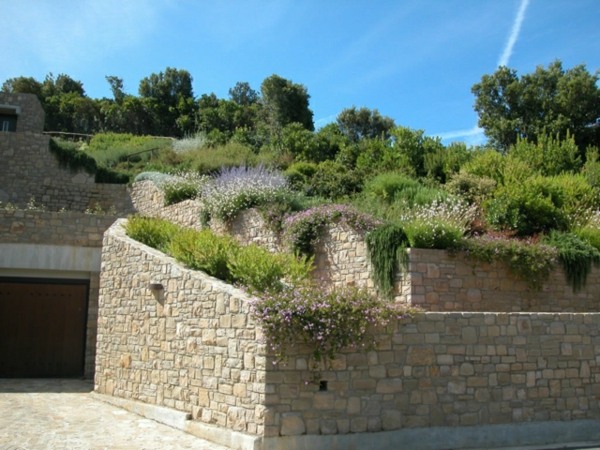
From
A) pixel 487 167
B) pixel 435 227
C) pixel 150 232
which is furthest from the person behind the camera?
pixel 487 167

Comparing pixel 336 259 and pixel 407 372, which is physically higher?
pixel 336 259

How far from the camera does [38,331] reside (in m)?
14.3

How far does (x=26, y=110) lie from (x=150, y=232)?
751 inches

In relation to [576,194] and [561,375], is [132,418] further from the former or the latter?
[576,194]

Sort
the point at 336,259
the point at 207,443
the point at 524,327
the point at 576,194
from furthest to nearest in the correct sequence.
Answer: the point at 576,194 → the point at 336,259 → the point at 524,327 → the point at 207,443

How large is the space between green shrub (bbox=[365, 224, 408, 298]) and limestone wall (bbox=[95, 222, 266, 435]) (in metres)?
3.54

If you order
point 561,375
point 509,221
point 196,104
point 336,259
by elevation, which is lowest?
point 561,375

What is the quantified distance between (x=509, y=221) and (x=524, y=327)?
492cm

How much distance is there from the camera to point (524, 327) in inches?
346

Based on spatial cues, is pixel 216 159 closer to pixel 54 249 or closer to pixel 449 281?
pixel 54 249

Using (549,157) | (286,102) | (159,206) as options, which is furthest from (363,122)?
(159,206)

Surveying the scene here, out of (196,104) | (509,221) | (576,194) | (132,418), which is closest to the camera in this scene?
(132,418)

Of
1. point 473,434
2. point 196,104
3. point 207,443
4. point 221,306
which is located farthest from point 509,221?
point 196,104

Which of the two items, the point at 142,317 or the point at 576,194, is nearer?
the point at 142,317
